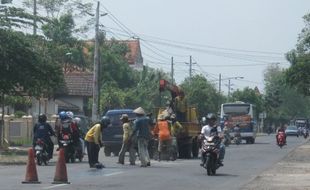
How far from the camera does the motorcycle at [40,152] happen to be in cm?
2814

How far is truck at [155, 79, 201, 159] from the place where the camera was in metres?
35.5

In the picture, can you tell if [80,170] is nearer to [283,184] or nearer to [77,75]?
[283,184]

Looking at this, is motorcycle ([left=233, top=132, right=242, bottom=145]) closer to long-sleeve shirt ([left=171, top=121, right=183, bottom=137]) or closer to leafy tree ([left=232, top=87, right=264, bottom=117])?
long-sleeve shirt ([left=171, top=121, right=183, bottom=137])

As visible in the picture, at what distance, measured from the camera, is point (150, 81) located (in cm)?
9250

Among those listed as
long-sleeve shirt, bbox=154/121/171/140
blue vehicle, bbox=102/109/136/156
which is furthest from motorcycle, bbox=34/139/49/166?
blue vehicle, bbox=102/109/136/156

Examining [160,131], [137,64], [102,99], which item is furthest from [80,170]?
[137,64]

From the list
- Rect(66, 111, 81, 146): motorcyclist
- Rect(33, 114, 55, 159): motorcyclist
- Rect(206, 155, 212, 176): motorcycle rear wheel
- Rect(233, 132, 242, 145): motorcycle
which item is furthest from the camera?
Rect(233, 132, 242, 145): motorcycle

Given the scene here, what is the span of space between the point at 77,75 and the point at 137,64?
160 feet

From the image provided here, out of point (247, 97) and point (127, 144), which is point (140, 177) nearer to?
point (127, 144)

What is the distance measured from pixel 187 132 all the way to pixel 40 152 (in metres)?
8.96

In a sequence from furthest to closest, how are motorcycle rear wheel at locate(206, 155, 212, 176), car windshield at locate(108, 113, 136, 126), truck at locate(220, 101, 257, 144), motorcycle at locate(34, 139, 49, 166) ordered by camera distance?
truck at locate(220, 101, 257, 144), car windshield at locate(108, 113, 136, 126), motorcycle at locate(34, 139, 49, 166), motorcycle rear wheel at locate(206, 155, 212, 176)

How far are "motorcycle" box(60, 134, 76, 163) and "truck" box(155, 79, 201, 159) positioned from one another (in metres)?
6.39

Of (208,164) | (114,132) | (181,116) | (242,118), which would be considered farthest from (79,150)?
(242,118)

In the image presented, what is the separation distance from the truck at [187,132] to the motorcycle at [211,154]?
32.9 feet
